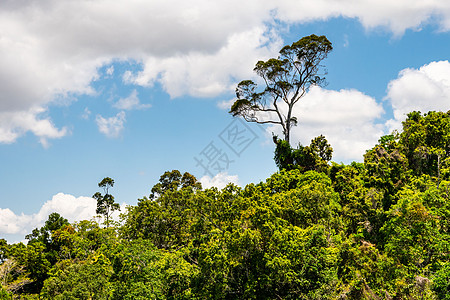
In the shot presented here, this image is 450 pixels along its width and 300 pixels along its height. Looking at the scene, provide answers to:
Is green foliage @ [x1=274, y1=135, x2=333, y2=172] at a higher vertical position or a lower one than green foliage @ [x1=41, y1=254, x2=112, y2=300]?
higher

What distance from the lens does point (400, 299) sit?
20.2 metres

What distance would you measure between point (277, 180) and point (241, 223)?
1060 centimetres

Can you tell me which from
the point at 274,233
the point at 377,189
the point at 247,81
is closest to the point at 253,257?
the point at 274,233

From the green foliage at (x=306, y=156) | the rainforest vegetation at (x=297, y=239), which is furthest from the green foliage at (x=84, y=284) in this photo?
the green foliage at (x=306, y=156)

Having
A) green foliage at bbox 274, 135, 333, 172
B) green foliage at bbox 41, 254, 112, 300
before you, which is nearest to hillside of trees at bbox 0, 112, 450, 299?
green foliage at bbox 41, 254, 112, 300

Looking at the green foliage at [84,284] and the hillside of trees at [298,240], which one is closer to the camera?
the hillside of trees at [298,240]

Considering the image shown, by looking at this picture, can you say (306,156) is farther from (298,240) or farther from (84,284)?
(84,284)

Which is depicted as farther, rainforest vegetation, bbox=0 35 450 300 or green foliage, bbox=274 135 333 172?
green foliage, bbox=274 135 333 172

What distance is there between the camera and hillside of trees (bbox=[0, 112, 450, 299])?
66.5 ft

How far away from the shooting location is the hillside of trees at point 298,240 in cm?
2027

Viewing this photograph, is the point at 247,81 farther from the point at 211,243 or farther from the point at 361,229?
the point at 211,243

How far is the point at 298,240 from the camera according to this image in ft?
66.9

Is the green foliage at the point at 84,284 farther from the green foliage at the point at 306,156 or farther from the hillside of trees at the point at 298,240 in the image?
the green foliage at the point at 306,156

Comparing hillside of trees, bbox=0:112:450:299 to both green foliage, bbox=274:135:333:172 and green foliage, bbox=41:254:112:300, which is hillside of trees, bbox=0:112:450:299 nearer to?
green foliage, bbox=41:254:112:300
